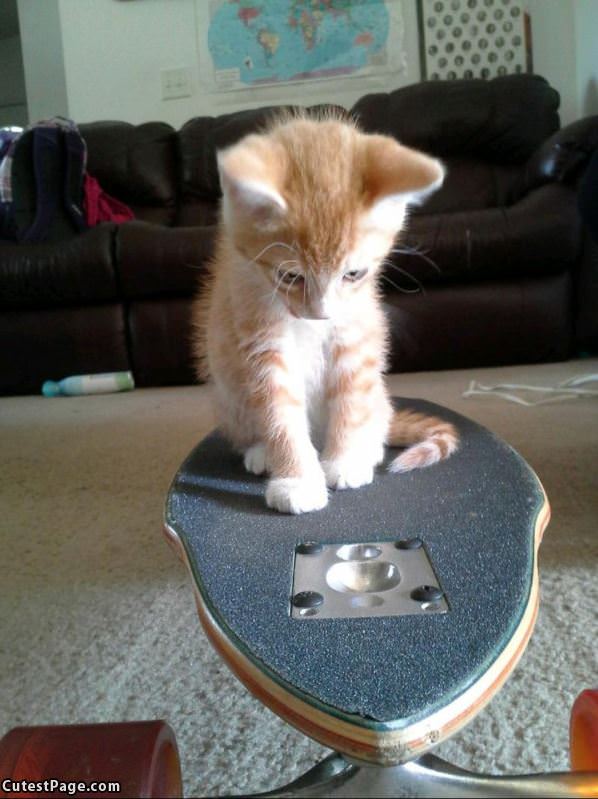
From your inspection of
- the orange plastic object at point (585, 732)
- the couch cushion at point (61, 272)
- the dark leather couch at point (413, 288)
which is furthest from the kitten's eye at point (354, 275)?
the couch cushion at point (61, 272)

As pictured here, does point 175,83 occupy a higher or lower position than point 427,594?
higher

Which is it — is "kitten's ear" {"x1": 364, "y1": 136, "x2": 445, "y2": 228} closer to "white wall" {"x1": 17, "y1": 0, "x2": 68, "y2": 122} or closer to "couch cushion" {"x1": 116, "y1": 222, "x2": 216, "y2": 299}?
"couch cushion" {"x1": 116, "y1": 222, "x2": 216, "y2": 299}

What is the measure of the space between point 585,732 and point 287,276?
561 millimetres

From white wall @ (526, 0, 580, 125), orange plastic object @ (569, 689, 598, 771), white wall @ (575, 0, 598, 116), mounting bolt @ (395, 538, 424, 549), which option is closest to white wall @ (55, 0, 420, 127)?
white wall @ (526, 0, 580, 125)

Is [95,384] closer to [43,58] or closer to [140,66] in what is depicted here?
[140,66]

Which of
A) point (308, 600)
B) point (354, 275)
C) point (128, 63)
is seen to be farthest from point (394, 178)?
point (128, 63)

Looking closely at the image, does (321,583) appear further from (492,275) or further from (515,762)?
(492,275)

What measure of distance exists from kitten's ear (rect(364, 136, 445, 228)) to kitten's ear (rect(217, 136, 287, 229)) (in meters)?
0.11

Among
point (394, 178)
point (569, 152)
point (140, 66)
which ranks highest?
point (140, 66)

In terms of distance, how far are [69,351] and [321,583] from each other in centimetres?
205

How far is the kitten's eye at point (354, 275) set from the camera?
2.81 ft

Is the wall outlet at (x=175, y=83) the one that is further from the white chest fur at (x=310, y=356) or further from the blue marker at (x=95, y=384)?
the white chest fur at (x=310, y=356)

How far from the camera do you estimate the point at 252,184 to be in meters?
0.75

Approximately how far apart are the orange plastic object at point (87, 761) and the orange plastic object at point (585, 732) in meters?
0.32
